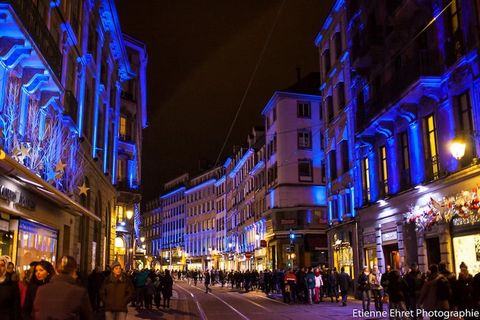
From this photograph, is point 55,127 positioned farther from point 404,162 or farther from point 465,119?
point 404,162

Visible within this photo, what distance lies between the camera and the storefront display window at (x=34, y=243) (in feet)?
59.9

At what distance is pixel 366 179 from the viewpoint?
30.6 metres

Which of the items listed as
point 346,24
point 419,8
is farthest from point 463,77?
point 346,24

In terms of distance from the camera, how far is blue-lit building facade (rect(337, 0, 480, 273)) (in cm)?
1962

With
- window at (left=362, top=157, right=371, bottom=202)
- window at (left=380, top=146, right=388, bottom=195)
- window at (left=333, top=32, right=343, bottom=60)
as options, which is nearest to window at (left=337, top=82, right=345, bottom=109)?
window at (left=333, top=32, right=343, bottom=60)

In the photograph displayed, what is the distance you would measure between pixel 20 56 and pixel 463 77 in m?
14.9

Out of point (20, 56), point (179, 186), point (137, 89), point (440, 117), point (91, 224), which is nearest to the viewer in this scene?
point (20, 56)

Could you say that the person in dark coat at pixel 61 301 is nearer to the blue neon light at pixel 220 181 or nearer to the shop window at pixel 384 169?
the shop window at pixel 384 169

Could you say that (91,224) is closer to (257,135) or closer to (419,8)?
(419,8)

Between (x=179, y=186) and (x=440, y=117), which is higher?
(x=179, y=186)

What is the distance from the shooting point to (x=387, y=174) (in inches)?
1068

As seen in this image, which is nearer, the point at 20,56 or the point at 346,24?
the point at 20,56

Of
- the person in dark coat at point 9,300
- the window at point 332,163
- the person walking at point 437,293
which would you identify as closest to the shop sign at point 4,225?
the person in dark coat at point 9,300

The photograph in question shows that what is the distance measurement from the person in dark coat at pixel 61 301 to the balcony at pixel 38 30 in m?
10.3
